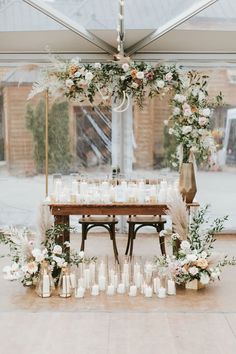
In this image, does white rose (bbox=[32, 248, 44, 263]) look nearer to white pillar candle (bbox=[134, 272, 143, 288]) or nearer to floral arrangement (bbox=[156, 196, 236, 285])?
white pillar candle (bbox=[134, 272, 143, 288])

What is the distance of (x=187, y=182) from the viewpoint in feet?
16.8

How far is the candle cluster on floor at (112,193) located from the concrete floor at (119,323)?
92 cm

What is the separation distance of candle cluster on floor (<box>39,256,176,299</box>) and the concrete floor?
86mm

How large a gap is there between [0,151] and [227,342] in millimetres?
4601

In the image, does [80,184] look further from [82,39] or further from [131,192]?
[82,39]

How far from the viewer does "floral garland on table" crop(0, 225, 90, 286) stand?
4.66m

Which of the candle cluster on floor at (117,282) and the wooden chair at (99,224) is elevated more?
the wooden chair at (99,224)

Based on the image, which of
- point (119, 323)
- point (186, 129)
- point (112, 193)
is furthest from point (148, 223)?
point (119, 323)

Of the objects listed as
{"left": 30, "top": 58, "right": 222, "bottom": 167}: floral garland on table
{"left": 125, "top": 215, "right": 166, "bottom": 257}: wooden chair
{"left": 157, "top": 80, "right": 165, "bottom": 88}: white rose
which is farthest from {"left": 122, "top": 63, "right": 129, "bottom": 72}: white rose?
{"left": 125, "top": 215, "right": 166, "bottom": 257}: wooden chair

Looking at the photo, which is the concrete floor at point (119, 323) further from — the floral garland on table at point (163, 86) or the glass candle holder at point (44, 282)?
the floral garland on table at point (163, 86)

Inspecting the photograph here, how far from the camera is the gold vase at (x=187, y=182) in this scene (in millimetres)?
5102

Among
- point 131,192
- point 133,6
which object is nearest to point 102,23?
point 133,6

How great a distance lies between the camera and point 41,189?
285 inches

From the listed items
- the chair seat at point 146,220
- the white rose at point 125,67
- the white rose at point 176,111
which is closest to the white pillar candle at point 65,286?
the chair seat at point 146,220
